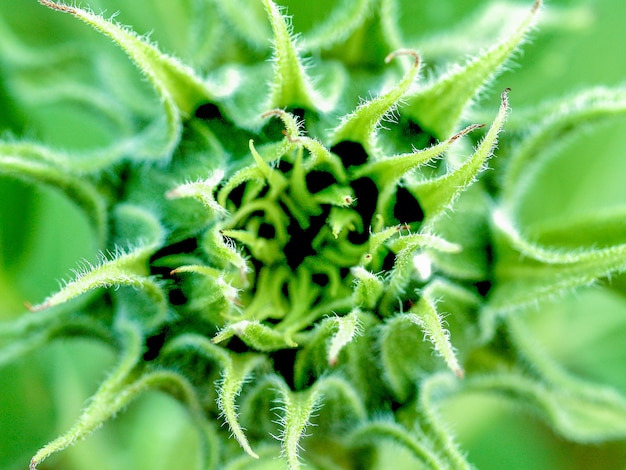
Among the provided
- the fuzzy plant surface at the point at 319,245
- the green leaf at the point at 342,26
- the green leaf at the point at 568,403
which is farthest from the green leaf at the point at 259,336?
the green leaf at the point at 342,26

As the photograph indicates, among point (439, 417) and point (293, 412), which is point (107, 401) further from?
point (439, 417)

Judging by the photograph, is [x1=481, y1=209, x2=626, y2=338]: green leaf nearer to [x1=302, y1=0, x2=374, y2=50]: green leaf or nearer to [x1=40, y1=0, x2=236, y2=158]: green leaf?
[x1=302, y1=0, x2=374, y2=50]: green leaf

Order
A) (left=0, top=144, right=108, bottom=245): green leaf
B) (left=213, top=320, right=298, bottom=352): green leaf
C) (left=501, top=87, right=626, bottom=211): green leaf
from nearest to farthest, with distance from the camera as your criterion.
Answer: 1. (left=213, top=320, right=298, bottom=352): green leaf
2. (left=0, top=144, right=108, bottom=245): green leaf
3. (left=501, top=87, right=626, bottom=211): green leaf

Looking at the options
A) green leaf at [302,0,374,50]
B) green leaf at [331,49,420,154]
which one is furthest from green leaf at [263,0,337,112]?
green leaf at [302,0,374,50]

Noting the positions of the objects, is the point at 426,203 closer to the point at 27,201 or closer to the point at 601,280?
the point at 601,280

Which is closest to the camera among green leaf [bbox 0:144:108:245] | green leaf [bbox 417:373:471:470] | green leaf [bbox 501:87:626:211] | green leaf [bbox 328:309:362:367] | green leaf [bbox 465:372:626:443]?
green leaf [bbox 328:309:362:367]

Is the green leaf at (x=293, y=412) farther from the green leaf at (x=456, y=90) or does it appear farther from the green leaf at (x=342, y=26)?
the green leaf at (x=342, y=26)

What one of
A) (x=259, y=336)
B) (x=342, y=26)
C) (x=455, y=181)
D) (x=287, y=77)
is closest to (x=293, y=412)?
(x=259, y=336)

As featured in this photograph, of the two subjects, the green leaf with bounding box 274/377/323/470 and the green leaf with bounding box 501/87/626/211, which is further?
the green leaf with bounding box 501/87/626/211
